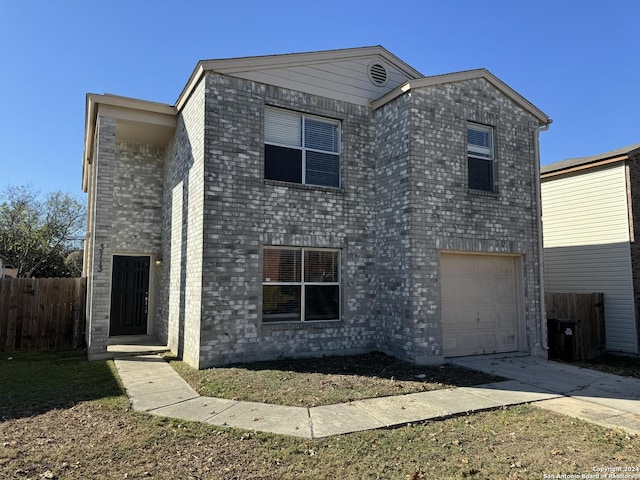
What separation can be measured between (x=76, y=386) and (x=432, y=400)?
5697mm

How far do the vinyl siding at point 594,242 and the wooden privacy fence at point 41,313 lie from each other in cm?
1489

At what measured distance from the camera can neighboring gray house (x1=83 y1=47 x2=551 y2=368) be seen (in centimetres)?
889

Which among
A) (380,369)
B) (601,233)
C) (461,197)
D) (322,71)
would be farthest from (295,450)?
(601,233)

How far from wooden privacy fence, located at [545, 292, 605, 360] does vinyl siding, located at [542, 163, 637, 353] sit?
1.57 feet

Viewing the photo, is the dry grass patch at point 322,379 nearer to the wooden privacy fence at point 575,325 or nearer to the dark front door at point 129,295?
the dark front door at point 129,295

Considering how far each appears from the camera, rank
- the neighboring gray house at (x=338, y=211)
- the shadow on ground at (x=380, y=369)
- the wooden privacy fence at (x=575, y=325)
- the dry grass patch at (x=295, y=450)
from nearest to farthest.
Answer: the dry grass patch at (x=295, y=450)
the shadow on ground at (x=380, y=369)
the neighboring gray house at (x=338, y=211)
the wooden privacy fence at (x=575, y=325)

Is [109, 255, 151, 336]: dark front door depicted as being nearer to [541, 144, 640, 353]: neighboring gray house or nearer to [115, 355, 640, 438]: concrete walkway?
[115, 355, 640, 438]: concrete walkway

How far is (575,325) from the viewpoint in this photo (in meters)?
11.5

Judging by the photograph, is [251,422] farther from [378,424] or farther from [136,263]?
[136,263]

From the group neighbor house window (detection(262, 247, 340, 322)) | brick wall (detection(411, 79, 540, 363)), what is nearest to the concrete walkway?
brick wall (detection(411, 79, 540, 363))

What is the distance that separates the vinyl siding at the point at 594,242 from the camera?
1311 cm

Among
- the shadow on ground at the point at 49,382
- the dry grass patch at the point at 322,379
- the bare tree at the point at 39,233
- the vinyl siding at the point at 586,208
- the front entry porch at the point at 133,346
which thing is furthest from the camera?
the bare tree at the point at 39,233

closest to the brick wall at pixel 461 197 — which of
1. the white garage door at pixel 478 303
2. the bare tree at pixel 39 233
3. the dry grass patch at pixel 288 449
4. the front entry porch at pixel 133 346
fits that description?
the white garage door at pixel 478 303

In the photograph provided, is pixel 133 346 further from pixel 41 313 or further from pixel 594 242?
pixel 594 242
